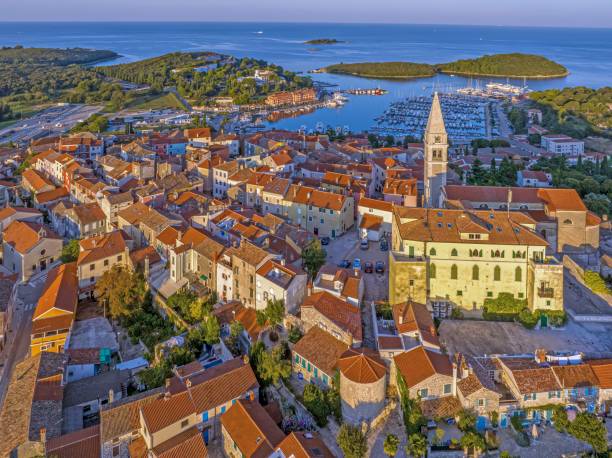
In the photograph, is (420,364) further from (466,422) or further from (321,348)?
(321,348)

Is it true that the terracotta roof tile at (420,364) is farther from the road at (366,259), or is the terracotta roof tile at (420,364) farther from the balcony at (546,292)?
the balcony at (546,292)

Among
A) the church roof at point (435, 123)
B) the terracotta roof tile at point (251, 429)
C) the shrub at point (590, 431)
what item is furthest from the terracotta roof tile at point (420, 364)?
the church roof at point (435, 123)

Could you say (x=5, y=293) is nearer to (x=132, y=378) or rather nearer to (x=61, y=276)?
(x=61, y=276)

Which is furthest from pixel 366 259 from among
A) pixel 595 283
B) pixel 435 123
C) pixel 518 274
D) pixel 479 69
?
pixel 479 69

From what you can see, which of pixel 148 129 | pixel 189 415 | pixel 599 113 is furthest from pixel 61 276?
pixel 599 113

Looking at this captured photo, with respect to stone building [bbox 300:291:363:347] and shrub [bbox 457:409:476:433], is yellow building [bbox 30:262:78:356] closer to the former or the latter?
stone building [bbox 300:291:363:347]
